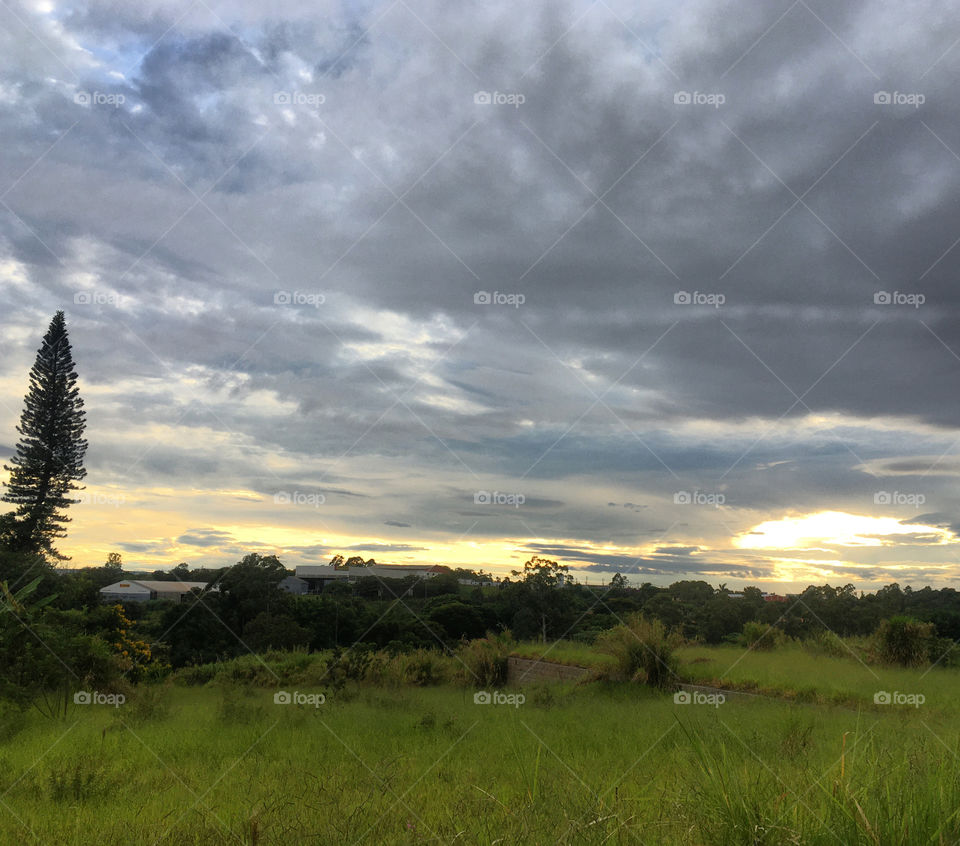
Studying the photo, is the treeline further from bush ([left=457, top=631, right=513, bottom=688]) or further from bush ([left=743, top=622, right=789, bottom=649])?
bush ([left=457, top=631, right=513, bottom=688])

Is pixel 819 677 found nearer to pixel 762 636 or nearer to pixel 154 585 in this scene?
pixel 762 636

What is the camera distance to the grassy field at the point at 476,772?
309 centimetres

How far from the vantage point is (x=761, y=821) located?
2.92 meters

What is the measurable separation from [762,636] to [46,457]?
33148mm

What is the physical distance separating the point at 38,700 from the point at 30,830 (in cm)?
687

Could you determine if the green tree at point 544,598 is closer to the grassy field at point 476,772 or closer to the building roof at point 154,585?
the grassy field at point 476,772

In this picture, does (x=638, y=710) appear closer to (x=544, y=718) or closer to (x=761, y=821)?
(x=544, y=718)

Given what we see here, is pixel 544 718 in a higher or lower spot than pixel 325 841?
lower

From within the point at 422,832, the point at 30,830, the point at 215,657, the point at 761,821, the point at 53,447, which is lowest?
the point at 215,657

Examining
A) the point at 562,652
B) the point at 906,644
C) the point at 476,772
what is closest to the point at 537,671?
the point at 562,652

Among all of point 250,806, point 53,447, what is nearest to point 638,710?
point 250,806

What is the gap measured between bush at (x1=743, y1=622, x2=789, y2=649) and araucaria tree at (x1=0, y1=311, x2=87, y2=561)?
31.6m

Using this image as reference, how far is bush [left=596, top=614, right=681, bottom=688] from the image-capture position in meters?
14.1

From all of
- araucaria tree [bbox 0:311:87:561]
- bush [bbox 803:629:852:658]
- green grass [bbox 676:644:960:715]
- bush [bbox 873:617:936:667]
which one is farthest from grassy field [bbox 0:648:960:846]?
araucaria tree [bbox 0:311:87:561]
